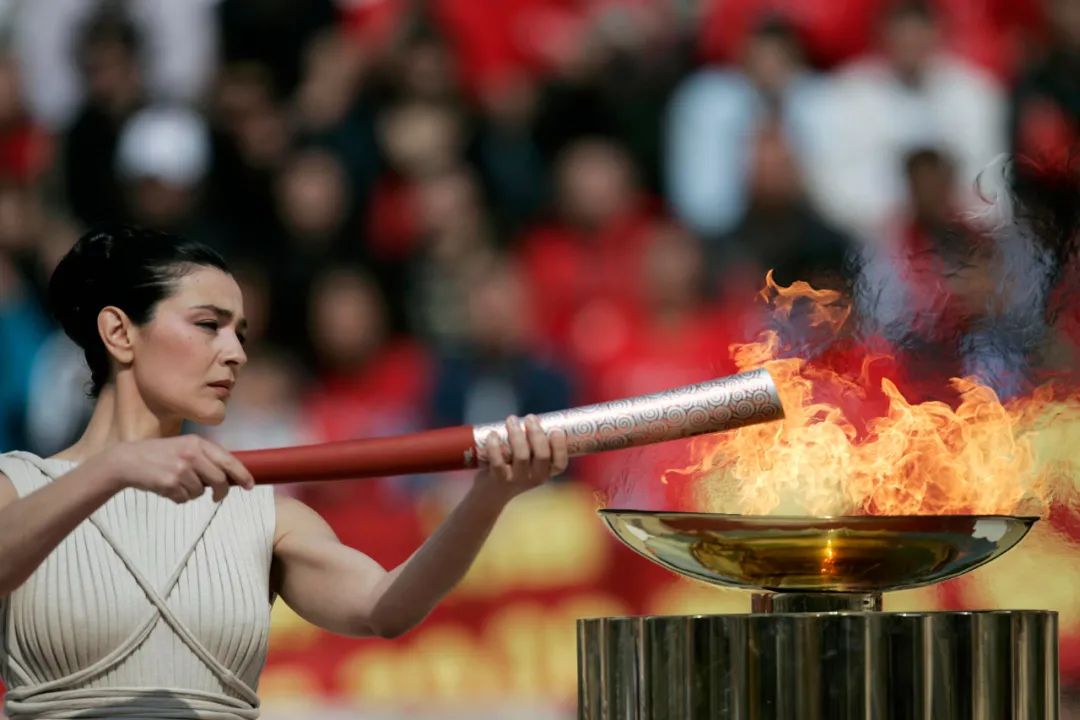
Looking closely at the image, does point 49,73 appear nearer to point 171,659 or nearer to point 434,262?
point 434,262

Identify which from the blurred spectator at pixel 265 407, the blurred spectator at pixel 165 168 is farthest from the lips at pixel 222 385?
the blurred spectator at pixel 165 168

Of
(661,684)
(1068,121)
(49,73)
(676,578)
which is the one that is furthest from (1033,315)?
(49,73)

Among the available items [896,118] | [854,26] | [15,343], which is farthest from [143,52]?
[896,118]

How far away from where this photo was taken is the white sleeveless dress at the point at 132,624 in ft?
6.31

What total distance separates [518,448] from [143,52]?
3.39 meters

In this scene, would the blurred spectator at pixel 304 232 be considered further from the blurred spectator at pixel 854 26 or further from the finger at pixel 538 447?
the finger at pixel 538 447

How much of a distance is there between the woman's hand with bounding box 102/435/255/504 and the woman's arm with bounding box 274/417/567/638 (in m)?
0.25

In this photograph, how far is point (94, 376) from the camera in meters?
2.14

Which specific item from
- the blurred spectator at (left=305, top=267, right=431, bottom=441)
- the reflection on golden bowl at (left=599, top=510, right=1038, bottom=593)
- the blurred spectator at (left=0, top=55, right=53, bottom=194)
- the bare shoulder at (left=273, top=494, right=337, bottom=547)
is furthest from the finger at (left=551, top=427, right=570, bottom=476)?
the blurred spectator at (left=0, top=55, right=53, bottom=194)

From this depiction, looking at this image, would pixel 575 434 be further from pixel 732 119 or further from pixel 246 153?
pixel 246 153

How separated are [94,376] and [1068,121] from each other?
305cm

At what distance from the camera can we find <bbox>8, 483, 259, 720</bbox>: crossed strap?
6.28 ft

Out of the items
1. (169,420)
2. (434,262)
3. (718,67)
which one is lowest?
(169,420)

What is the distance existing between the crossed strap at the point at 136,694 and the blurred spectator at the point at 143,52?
312cm
